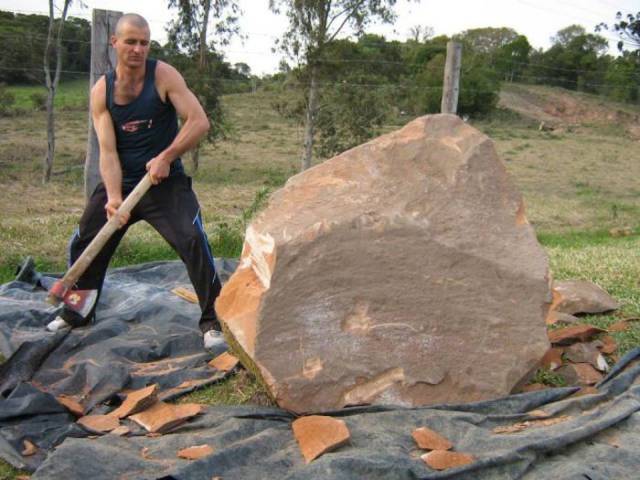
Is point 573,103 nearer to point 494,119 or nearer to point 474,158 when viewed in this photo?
point 494,119

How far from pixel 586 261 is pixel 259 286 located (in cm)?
439

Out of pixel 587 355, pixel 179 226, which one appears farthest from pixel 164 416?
pixel 587 355

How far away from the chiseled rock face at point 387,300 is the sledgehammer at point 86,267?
995 mm

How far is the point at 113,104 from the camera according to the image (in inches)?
183

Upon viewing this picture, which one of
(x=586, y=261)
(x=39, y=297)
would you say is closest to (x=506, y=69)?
(x=586, y=261)

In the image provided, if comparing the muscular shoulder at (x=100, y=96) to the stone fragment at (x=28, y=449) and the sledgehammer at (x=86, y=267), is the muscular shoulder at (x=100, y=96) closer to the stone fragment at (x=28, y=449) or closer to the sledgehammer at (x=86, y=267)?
the sledgehammer at (x=86, y=267)

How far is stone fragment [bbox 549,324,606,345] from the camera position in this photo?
4.54 metres

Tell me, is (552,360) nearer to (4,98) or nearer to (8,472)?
(8,472)

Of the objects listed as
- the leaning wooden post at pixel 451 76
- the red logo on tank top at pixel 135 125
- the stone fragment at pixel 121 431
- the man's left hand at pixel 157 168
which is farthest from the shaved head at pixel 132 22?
the leaning wooden post at pixel 451 76

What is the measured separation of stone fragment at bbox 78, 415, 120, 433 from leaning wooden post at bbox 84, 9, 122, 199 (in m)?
3.00

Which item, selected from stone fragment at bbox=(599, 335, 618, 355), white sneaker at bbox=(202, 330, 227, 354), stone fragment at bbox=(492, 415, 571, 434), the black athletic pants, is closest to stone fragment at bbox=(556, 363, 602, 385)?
stone fragment at bbox=(599, 335, 618, 355)

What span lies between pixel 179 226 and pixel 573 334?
242cm

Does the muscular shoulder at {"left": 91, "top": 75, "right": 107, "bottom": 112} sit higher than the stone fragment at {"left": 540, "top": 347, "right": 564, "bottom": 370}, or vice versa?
the muscular shoulder at {"left": 91, "top": 75, "right": 107, "bottom": 112}

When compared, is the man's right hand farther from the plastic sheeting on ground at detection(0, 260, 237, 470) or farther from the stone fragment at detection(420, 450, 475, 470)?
the stone fragment at detection(420, 450, 475, 470)
